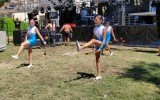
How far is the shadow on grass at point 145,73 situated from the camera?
Answer: 30.3 feet

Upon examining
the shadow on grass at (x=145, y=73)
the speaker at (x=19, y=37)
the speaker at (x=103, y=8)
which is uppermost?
the speaker at (x=103, y=8)

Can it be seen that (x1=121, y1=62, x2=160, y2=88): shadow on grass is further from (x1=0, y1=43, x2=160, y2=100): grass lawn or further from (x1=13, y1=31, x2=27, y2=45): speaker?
(x1=13, y1=31, x2=27, y2=45): speaker

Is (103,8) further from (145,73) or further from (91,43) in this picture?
(91,43)

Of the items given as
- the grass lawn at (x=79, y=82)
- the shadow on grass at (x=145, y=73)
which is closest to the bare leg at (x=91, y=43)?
the grass lawn at (x=79, y=82)

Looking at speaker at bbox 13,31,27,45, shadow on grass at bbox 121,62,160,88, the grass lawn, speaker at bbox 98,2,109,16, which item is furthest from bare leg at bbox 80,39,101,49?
speaker at bbox 98,2,109,16

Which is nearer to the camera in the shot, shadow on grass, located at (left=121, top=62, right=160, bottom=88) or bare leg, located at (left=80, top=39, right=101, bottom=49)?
bare leg, located at (left=80, top=39, right=101, bottom=49)

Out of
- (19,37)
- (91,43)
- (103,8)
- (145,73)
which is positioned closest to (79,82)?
(91,43)

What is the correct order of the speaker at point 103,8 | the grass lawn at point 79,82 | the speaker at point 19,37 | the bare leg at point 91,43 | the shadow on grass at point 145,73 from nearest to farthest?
the grass lawn at point 79,82
the bare leg at point 91,43
the shadow on grass at point 145,73
the speaker at point 19,37
the speaker at point 103,8

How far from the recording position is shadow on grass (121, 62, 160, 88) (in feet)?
30.3

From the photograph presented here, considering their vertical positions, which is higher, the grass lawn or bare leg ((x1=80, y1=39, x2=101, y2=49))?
bare leg ((x1=80, y1=39, x2=101, y2=49))

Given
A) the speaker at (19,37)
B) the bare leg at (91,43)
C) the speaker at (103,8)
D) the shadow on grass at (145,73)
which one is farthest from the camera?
the speaker at (103,8)

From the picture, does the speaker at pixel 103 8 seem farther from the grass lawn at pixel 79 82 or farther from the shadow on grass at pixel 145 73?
the grass lawn at pixel 79 82

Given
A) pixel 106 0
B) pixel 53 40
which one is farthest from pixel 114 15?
pixel 53 40

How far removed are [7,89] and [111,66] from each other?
442 centimetres
